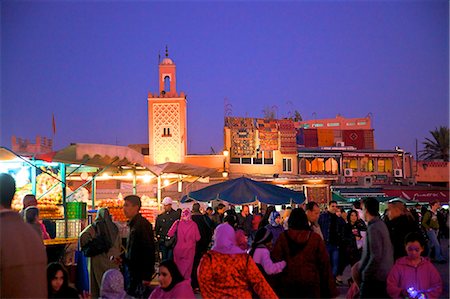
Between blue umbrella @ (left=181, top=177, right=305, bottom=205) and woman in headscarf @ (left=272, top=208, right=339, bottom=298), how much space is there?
769 cm

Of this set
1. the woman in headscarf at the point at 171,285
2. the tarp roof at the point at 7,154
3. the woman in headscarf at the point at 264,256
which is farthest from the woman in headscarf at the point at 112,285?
the tarp roof at the point at 7,154

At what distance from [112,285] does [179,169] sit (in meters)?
12.2

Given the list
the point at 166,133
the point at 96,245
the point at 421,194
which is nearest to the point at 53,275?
the point at 96,245

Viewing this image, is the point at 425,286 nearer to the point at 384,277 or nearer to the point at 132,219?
the point at 384,277

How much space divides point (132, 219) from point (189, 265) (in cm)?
298

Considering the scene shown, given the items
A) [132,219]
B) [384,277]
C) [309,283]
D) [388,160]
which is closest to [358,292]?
[384,277]

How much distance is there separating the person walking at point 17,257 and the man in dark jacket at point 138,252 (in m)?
2.87

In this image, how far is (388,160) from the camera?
37.9m

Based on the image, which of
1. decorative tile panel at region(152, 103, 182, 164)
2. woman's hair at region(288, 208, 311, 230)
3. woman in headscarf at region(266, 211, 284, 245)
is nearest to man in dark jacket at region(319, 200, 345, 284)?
woman in headscarf at region(266, 211, 284, 245)

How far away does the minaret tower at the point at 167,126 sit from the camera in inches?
1291

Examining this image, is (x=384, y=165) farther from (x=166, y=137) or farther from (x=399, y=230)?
(x=399, y=230)

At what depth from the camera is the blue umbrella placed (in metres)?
13.7

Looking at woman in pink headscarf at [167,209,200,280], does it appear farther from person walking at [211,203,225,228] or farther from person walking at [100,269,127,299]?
person walking at [100,269,127,299]

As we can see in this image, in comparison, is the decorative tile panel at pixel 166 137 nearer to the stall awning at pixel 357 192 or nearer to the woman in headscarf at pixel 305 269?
the stall awning at pixel 357 192
